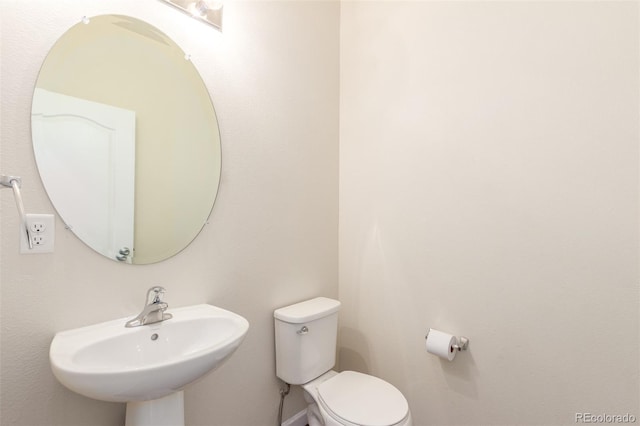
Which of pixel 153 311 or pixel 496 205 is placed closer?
pixel 153 311

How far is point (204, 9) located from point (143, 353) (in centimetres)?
129

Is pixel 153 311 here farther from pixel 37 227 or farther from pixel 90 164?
pixel 90 164

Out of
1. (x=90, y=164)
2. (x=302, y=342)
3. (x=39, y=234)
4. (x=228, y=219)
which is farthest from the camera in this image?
(x=302, y=342)

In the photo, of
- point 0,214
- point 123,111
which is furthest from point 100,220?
point 123,111

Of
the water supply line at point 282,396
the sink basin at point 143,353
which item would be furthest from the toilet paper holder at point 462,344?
the sink basin at point 143,353

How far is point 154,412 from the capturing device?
2.94 feet

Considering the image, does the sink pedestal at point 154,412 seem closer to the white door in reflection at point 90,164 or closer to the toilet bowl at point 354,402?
the white door in reflection at point 90,164

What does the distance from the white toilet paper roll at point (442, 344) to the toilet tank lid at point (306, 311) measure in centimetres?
48

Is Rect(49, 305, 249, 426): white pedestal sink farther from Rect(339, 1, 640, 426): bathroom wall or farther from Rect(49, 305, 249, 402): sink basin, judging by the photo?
Rect(339, 1, 640, 426): bathroom wall

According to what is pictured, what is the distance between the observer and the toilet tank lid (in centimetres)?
140

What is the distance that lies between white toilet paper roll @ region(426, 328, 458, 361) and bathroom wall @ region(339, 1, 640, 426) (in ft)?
0.25

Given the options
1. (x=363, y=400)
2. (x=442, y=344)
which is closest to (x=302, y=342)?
(x=363, y=400)

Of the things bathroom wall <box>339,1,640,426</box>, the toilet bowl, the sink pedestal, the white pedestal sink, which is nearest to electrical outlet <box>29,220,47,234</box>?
the white pedestal sink

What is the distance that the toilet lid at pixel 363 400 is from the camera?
1169 mm
